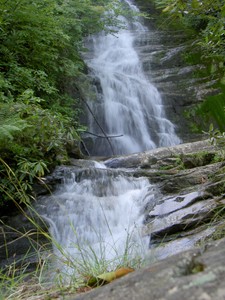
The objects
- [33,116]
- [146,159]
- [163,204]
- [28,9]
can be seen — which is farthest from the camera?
[146,159]

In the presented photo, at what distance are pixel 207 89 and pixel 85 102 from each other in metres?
4.67

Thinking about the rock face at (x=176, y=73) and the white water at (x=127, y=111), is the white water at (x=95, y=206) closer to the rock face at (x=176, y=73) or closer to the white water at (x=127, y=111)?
the white water at (x=127, y=111)

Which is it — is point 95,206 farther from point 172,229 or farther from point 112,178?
point 172,229

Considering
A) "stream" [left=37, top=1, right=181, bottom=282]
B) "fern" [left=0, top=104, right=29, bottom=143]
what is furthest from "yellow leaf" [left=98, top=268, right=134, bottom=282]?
"fern" [left=0, top=104, right=29, bottom=143]

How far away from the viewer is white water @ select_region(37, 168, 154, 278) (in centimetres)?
497

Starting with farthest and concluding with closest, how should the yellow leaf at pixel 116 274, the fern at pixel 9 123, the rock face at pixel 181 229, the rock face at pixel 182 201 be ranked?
the fern at pixel 9 123, the rock face at pixel 182 201, the yellow leaf at pixel 116 274, the rock face at pixel 181 229

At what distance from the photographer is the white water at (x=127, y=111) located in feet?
35.1

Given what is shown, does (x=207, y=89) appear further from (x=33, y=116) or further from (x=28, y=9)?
(x=33, y=116)

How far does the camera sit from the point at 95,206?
5.41 metres

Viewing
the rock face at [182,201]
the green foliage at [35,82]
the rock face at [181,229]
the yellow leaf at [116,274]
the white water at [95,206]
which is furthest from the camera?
the green foliage at [35,82]

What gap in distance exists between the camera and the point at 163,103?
12.2m

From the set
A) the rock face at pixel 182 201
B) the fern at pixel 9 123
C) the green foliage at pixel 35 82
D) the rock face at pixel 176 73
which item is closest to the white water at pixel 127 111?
the rock face at pixel 176 73

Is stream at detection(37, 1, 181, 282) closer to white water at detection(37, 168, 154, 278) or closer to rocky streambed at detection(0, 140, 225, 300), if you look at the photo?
white water at detection(37, 168, 154, 278)

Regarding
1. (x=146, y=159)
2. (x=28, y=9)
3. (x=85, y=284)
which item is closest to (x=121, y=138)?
(x=146, y=159)
